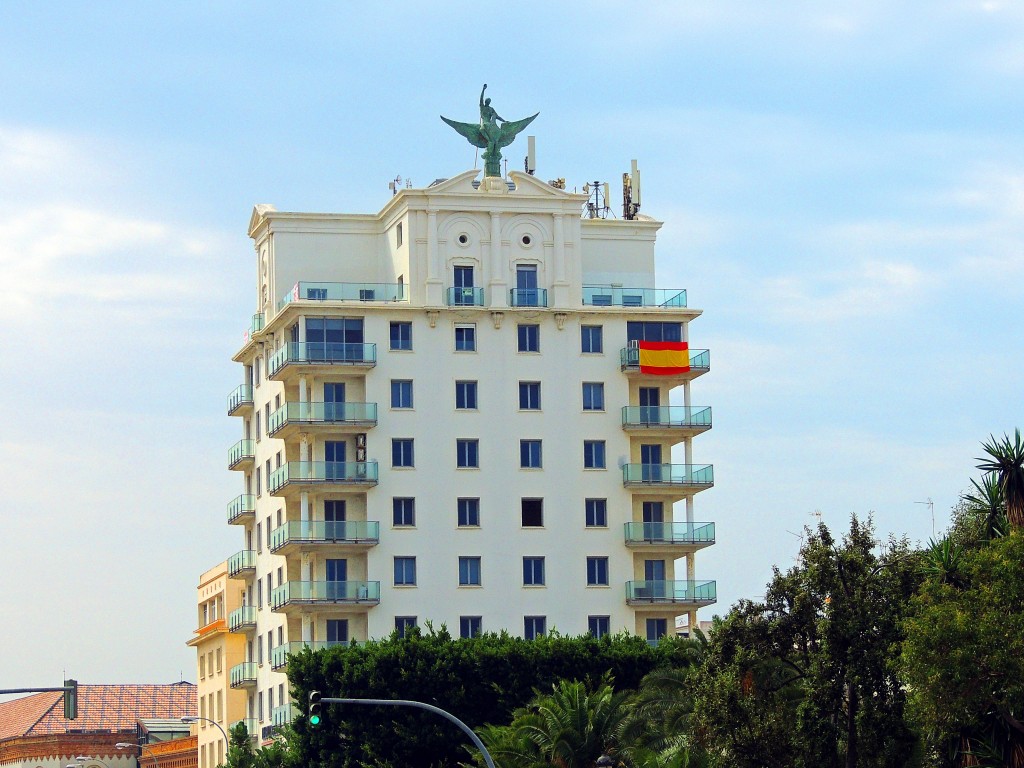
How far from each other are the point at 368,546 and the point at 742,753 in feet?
135

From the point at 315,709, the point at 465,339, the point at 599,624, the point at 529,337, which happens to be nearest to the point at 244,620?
the point at 465,339

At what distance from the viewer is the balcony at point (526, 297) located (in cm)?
9900

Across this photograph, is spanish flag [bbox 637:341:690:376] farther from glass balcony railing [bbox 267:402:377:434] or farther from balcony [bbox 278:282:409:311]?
glass balcony railing [bbox 267:402:377:434]

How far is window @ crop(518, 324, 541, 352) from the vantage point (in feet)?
324

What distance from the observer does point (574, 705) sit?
64.8 m

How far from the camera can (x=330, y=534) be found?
94.9m

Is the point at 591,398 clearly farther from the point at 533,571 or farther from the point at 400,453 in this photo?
the point at 400,453

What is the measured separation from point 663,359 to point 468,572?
1408 centimetres

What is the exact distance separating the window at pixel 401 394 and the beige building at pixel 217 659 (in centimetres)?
2278

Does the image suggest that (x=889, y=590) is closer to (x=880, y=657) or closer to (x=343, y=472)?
(x=880, y=657)

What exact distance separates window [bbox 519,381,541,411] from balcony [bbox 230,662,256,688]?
2047cm

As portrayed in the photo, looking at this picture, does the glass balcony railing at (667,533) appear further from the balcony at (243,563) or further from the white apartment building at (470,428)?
the balcony at (243,563)

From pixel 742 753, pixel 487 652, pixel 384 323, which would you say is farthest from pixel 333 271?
pixel 742 753

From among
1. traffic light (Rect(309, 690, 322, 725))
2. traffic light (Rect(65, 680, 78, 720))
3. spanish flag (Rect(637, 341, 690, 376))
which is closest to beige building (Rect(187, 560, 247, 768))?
spanish flag (Rect(637, 341, 690, 376))
